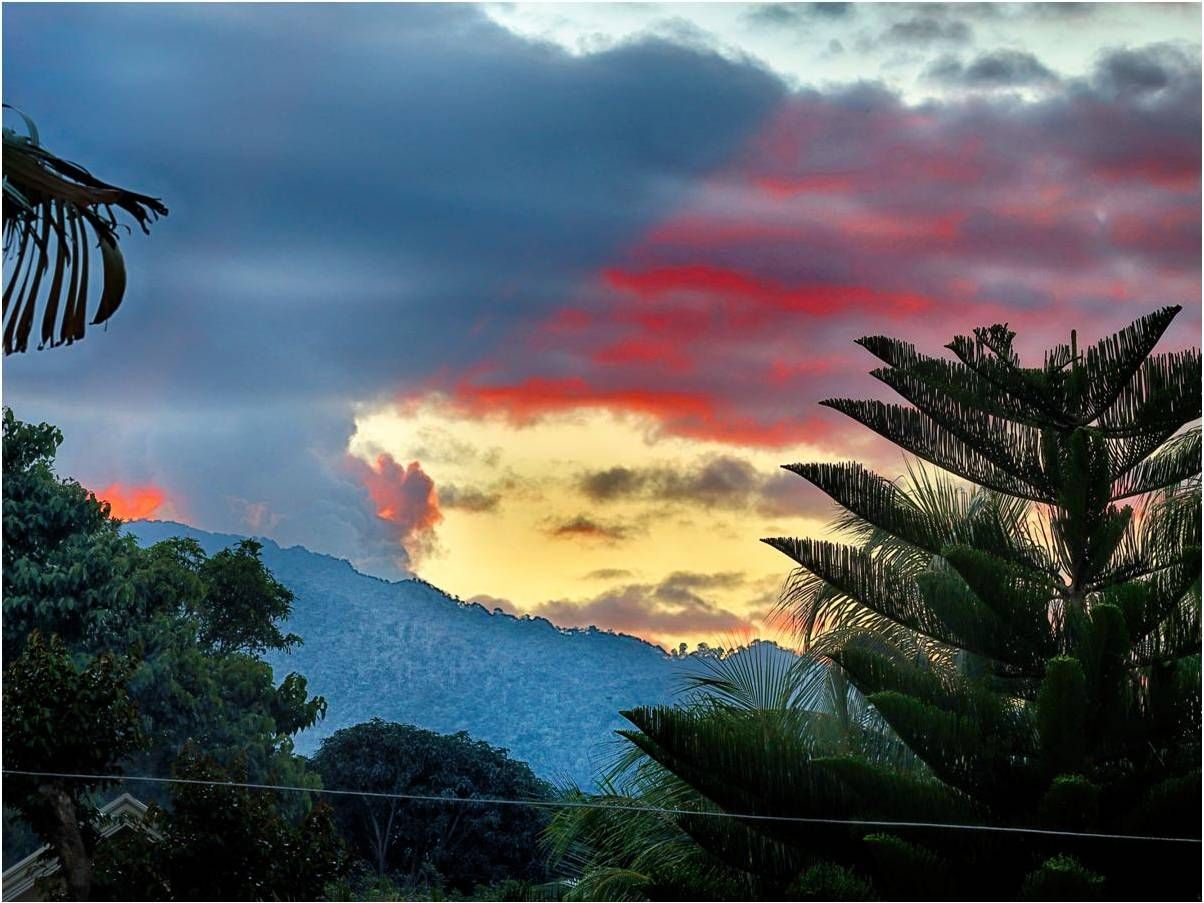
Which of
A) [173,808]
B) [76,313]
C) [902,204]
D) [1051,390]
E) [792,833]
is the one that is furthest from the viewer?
[902,204]

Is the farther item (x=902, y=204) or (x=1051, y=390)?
(x=902, y=204)

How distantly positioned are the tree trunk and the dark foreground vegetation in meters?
0.01

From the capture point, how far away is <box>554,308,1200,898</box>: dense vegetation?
4.38m

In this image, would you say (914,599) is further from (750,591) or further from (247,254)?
(247,254)

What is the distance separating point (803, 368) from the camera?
703 cm

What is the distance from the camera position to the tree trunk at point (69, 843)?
5.62m

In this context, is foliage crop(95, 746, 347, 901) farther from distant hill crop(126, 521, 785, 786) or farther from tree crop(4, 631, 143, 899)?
distant hill crop(126, 521, 785, 786)

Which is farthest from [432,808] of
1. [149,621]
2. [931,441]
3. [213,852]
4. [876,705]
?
[876,705]

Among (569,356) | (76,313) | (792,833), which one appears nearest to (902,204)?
(569,356)

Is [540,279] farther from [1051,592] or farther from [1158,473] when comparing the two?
[1051,592]

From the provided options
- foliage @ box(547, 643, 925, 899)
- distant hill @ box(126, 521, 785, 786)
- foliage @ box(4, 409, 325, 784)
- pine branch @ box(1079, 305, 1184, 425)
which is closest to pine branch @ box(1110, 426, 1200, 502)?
pine branch @ box(1079, 305, 1184, 425)

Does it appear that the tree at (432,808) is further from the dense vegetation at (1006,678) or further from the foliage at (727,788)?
the dense vegetation at (1006,678)

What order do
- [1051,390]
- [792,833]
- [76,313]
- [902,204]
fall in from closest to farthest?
[76,313] → [792,833] → [1051,390] → [902,204]

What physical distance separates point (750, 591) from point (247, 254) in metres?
2.91
